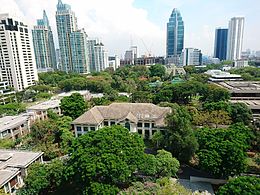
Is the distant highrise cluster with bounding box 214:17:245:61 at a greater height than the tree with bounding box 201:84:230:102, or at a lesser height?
greater

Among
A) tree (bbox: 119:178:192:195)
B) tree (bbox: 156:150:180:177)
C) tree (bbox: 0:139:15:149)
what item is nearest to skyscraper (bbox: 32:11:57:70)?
tree (bbox: 0:139:15:149)

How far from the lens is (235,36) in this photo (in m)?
138

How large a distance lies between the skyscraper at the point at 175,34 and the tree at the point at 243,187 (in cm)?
13478

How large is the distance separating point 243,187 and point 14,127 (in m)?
31.3

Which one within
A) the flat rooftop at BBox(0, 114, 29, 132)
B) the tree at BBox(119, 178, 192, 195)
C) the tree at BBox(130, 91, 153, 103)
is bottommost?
the tree at BBox(119, 178, 192, 195)

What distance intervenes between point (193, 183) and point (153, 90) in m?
38.8

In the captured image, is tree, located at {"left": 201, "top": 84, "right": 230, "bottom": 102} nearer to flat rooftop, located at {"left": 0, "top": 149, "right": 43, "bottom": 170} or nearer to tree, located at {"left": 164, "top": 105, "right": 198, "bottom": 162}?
tree, located at {"left": 164, "top": 105, "right": 198, "bottom": 162}

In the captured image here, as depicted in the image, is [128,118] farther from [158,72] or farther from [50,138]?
[158,72]

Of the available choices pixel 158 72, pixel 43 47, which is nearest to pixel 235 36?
pixel 158 72

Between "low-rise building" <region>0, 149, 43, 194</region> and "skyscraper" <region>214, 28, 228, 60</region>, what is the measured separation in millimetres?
161536

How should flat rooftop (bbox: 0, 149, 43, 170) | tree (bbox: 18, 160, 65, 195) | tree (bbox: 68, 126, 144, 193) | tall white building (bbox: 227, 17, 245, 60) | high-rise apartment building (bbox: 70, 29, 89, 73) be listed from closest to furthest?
tree (bbox: 68, 126, 144, 193) → tree (bbox: 18, 160, 65, 195) → flat rooftop (bbox: 0, 149, 43, 170) → high-rise apartment building (bbox: 70, 29, 89, 73) → tall white building (bbox: 227, 17, 245, 60)

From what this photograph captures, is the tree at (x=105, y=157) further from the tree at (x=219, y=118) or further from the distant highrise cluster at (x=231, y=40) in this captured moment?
the distant highrise cluster at (x=231, y=40)

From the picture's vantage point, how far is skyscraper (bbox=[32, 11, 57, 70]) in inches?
3836

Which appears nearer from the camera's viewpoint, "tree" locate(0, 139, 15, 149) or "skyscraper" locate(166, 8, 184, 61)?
"tree" locate(0, 139, 15, 149)
